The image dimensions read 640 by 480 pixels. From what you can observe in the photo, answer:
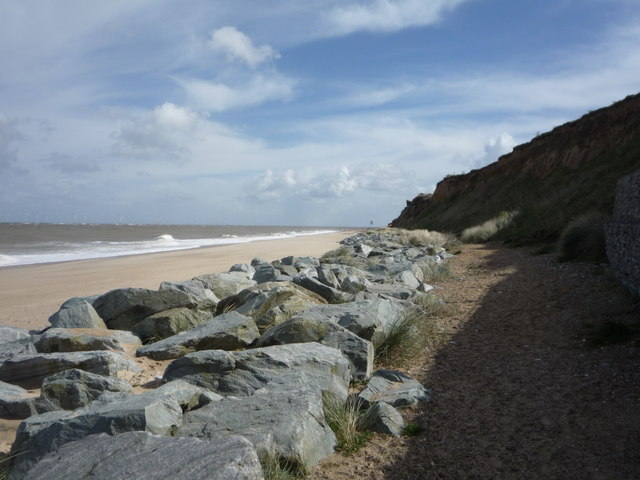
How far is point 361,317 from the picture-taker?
228 inches

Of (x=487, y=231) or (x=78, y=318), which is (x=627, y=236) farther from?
(x=487, y=231)

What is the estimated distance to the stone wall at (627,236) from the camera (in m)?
7.41

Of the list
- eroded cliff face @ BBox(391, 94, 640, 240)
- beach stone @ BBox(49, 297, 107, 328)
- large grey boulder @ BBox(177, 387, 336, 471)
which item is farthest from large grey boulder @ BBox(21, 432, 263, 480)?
eroded cliff face @ BBox(391, 94, 640, 240)

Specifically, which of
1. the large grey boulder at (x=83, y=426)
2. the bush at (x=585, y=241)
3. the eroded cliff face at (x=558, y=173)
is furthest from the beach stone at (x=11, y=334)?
the eroded cliff face at (x=558, y=173)

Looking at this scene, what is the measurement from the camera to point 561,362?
5461 millimetres

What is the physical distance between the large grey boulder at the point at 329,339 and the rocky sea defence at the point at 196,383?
0.04 ft

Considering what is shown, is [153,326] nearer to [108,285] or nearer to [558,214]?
[108,285]

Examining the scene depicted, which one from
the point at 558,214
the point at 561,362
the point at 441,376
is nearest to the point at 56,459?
the point at 441,376

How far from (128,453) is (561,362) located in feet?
15.4

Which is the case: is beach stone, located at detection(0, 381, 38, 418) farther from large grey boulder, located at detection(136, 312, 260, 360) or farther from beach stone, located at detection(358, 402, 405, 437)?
beach stone, located at detection(358, 402, 405, 437)

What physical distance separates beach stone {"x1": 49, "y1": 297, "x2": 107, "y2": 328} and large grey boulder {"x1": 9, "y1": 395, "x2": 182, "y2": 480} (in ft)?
11.1

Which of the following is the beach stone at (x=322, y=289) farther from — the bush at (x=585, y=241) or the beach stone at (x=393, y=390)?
the bush at (x=585, y=241)

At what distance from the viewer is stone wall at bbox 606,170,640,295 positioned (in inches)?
292

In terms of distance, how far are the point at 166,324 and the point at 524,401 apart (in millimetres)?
4390
